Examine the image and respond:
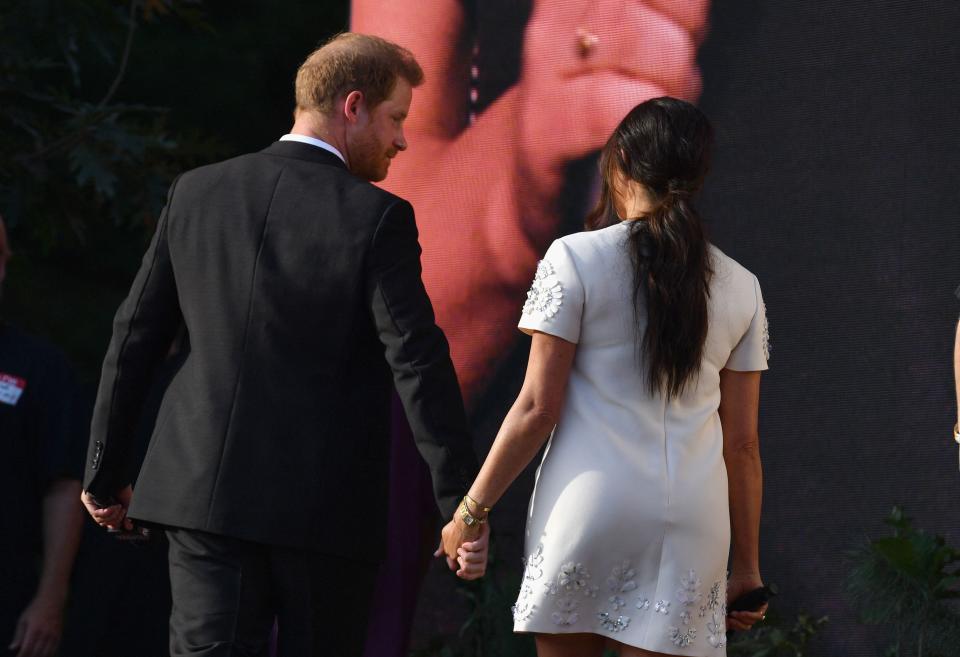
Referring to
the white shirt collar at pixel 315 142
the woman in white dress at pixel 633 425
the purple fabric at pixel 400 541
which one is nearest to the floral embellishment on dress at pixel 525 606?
the woman in white dress at pixel 633 425

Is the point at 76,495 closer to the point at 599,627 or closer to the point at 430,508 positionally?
the point at 430,508

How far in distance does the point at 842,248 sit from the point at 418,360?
1513 millimetres

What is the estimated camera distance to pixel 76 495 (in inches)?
115

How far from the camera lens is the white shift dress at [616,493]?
2.20 metres

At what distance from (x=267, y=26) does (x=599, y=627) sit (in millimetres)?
4456

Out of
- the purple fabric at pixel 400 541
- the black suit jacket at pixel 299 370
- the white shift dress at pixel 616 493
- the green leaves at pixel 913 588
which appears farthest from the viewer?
the purple fabric at pixel 400 541

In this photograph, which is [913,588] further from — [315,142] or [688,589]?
[315,142]

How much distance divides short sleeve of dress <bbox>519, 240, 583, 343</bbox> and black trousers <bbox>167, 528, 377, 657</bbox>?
537mm

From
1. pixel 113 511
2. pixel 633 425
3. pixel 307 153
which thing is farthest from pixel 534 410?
pixel 113 511

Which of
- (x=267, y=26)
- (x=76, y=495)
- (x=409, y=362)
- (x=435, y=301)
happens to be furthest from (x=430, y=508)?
(x=267, y=26)

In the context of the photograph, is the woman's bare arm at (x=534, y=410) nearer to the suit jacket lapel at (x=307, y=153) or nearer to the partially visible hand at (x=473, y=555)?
the partially visible hand at (x=473, y=555)

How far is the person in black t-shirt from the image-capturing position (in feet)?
9.30

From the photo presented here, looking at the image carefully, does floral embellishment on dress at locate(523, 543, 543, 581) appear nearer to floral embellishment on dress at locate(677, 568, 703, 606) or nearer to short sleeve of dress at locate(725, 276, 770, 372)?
floral embellishment on dress at locate(677, 568, 703, 606)

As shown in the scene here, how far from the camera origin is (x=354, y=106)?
8.30 ft
